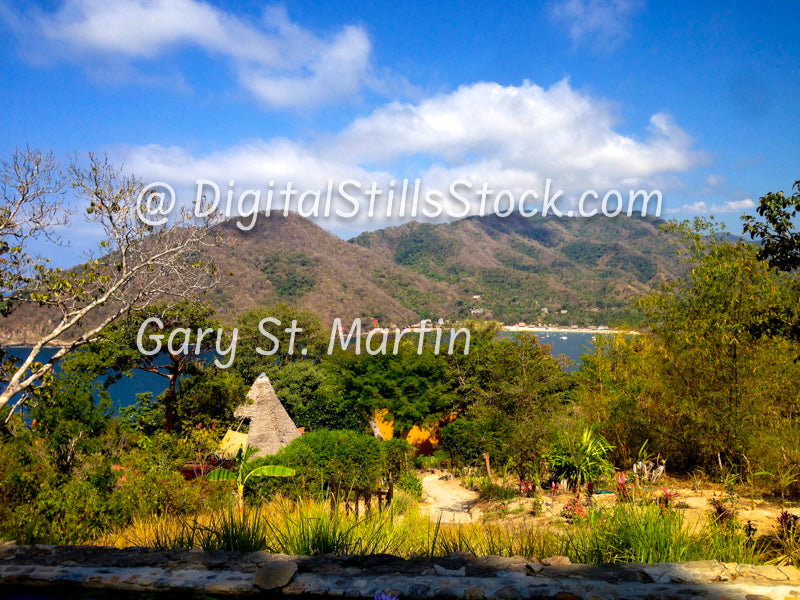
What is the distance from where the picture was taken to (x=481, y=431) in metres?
16.8

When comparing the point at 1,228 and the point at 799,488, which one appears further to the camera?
the point at 1,228

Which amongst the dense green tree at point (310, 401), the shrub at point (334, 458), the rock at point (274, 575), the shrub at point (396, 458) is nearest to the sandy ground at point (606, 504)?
the shrub at point (396, 458)

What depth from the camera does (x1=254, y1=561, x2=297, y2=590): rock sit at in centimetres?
266

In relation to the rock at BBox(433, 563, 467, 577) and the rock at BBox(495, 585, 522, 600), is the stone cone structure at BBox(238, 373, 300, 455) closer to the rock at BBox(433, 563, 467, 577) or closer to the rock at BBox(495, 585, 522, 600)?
the rock at BBox(433, 563, 467, 577)

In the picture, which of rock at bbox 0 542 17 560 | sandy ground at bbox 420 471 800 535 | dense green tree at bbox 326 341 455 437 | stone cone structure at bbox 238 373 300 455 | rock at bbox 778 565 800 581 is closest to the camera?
rock at bbox 778 565 800 581

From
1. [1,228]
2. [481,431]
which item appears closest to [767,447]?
[481,431]

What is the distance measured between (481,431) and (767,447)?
951 cm

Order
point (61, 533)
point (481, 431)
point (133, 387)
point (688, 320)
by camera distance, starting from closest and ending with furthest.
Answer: point (61, 533)
point (688, 320)
point (481, 431)
point (133, 387)

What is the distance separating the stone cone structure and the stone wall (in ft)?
56.8

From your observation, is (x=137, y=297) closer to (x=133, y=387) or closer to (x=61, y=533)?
(x=61, y=533)

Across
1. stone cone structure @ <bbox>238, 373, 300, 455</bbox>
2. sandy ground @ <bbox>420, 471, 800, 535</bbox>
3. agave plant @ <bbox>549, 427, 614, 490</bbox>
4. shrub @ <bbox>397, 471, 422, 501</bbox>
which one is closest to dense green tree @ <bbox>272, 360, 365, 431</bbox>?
Answer: stone cone structure @ <bbox>238, 373, 300, 455</bbox>

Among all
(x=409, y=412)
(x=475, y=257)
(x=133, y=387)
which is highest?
(x=475, y=257)

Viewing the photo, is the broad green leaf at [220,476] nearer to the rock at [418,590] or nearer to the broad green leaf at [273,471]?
the broad green leaf at [273,471]

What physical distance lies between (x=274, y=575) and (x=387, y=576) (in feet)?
2.03
